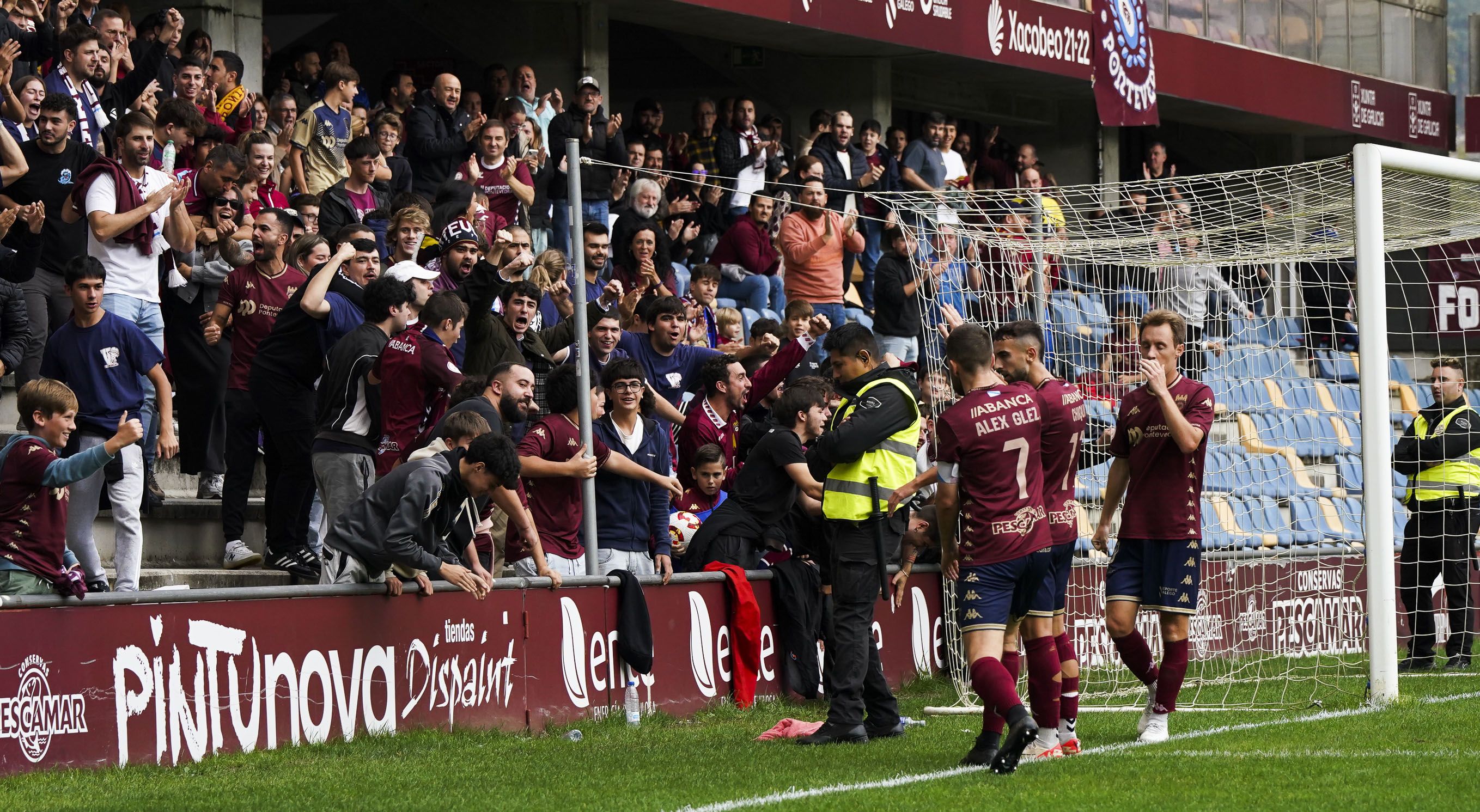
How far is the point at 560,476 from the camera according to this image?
416 inches

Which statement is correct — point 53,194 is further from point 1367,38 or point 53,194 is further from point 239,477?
point 1367,38

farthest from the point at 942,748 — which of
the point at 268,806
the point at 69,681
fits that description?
the point at 69,681

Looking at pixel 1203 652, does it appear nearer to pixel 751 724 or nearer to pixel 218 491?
pixel 751 724

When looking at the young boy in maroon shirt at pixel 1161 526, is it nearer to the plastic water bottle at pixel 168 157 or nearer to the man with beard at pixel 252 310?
the man with beard at pixel 252 310

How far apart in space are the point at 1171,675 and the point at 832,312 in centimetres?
752

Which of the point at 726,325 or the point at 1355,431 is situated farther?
the point at 1355,431

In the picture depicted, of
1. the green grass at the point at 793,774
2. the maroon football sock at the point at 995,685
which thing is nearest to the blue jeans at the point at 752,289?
the green grass at the point at 793,774

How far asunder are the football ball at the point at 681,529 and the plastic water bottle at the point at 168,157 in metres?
4.02

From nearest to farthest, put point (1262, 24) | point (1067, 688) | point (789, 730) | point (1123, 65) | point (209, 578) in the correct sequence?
1. point (1067, 688)
2. point (789, 730)
3. point (209, 578)
4. point (1123, 65)
5. point (1262, 24)

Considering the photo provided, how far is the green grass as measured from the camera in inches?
284

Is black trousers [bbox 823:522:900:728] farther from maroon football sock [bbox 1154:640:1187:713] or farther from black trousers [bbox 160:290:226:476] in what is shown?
black trousers [bbox 160:290:226:476]

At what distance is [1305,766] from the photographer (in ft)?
26.4

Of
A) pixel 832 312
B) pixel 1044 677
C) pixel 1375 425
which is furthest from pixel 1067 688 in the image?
pixel 832 312

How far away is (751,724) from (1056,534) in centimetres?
249
